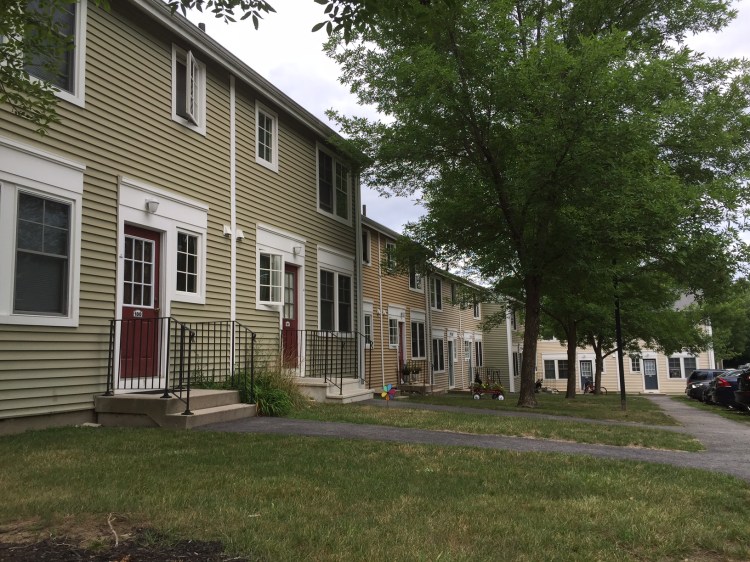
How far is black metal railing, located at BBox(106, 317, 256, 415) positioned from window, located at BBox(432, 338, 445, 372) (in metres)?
16.1

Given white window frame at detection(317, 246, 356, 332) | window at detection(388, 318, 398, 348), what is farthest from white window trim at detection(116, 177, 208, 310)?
window at detection(388, 318, 398, 348)

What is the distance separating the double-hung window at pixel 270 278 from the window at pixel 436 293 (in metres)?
15.1

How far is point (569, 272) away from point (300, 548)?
1201cm

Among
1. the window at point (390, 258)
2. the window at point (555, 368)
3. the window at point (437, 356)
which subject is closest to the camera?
the window at point (390, 258)

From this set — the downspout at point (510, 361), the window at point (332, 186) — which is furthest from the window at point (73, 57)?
the downspout at point (510, 361)

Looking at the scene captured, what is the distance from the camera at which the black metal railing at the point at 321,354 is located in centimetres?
1244

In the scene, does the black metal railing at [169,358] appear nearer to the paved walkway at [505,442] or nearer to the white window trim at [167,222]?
the white window trim at [167,222]

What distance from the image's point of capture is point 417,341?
2402 cm

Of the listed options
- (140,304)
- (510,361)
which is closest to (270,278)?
(140,304)

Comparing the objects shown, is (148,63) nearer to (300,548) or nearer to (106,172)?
(106,172)

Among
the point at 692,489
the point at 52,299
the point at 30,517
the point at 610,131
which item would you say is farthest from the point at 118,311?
the point at 610,131

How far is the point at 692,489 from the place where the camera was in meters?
5.27

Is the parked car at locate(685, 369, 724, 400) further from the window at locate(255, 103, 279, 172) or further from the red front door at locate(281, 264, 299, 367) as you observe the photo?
the window at locate(255, 103, 279, 172)

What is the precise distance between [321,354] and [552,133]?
688cm
